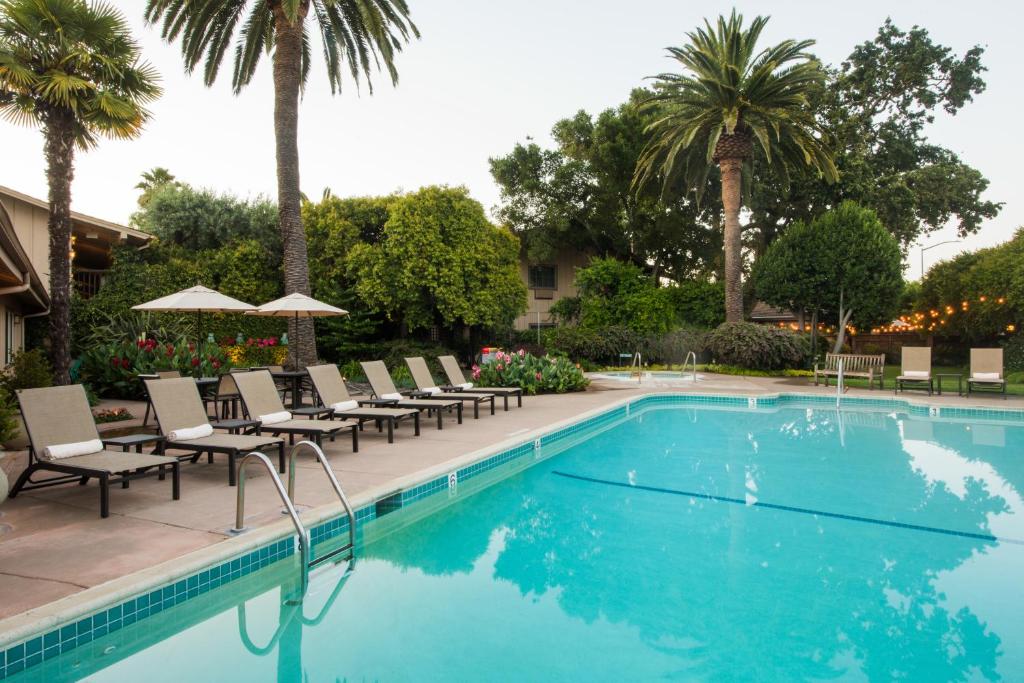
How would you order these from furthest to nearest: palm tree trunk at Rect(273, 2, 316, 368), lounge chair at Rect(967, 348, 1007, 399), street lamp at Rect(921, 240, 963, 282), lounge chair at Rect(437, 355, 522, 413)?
1. street lamp at Rect(921, 240, 963, 282)
2. lounge chair at Rect(967, 348, 1007, 399)
3. palm tree trunk at Rect(273, 2, 316, 368)
4. lounge chair at Rect(437, 355, 522, 413)

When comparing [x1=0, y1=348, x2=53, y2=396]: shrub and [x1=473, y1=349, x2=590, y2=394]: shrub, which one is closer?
[x1=0, y1=348, x2=53, y2=396]: shrub

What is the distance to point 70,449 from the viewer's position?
5.20 meters

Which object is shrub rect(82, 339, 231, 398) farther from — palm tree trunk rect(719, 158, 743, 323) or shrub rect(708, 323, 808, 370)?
palm tree trunk rect(719, 158, 743, 323)

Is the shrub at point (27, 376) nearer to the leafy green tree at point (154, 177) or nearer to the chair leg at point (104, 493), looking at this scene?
the chair leg at point (104, 493)

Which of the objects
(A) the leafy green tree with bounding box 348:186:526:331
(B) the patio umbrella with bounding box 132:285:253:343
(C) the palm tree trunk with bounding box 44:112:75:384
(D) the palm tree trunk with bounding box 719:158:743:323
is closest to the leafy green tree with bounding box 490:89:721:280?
(D) the palm tree trunk with bounding box 719:158:743:323

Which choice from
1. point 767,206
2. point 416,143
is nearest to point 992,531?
point 416,143

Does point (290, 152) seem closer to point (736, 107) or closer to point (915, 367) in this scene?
point (736, 107)

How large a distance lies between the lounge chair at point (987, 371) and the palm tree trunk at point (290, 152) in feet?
47.5

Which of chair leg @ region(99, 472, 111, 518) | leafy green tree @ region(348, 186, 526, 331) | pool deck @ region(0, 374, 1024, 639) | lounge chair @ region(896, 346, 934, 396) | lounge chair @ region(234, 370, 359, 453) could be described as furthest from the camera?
leafy green tree @ region(348, 186, 526, 331)

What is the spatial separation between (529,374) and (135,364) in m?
8.14

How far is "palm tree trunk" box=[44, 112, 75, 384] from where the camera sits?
980 cm

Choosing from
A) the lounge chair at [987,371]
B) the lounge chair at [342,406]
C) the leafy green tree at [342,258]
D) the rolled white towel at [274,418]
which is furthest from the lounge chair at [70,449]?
the lounge chair at [987,371]

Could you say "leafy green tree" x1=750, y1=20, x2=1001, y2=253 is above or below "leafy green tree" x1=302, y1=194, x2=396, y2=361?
above

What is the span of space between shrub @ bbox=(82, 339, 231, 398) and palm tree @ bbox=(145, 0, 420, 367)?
206cm
